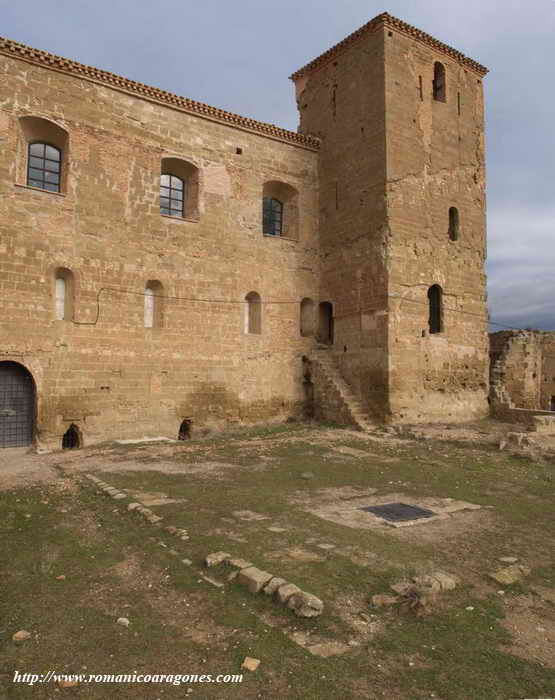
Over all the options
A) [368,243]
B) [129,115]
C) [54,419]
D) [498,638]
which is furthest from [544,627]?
[129,115]

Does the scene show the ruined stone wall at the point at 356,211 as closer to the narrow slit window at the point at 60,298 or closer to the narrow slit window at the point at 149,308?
the narrow slit window at the point at 149,308

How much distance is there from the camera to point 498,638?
4082 mm

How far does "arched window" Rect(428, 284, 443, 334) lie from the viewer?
1866 cm

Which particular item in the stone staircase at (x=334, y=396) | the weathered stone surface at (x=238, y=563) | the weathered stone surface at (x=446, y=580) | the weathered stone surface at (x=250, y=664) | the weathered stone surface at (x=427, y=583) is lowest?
the weathered stone surface at (x=250, y=664)

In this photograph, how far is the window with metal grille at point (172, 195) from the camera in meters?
17.0

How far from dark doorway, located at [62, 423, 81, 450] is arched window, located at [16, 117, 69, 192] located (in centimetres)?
666

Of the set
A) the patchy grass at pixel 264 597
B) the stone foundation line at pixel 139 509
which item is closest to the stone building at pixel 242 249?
the stone foundation line at pixel 139 509

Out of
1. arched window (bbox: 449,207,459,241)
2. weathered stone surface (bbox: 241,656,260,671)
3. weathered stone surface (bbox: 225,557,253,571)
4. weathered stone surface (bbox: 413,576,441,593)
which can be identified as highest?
arched window (bbox: 449,207,459,241)

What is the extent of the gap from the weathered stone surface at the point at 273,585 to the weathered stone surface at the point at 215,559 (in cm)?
75

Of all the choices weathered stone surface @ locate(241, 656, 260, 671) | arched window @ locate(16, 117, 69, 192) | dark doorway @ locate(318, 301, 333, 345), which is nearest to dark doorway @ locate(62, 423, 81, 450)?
arched window @ locate(16, 117, 69, 192)

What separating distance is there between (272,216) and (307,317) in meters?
4.05

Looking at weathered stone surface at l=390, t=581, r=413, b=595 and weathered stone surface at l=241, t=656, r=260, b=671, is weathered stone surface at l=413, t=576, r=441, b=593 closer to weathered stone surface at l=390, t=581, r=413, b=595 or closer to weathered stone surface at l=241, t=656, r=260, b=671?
weathered stone surface at l=390, t=581, r=413, b=595

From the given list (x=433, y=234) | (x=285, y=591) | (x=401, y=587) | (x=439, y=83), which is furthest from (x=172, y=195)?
(x=401, y=587)

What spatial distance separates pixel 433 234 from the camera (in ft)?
60.7
